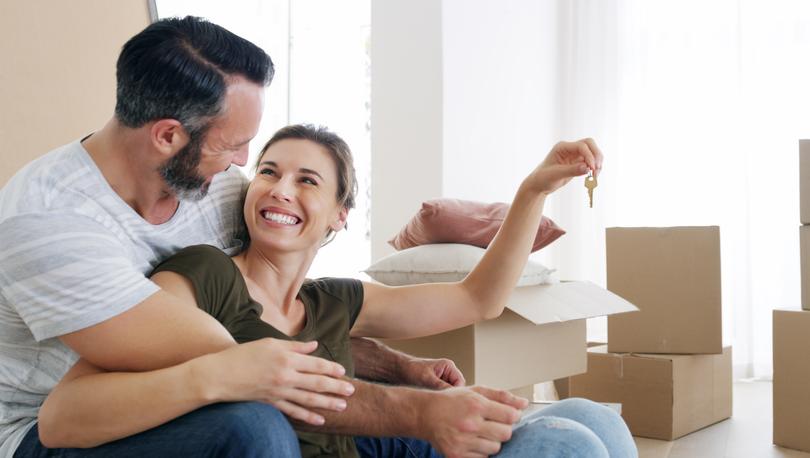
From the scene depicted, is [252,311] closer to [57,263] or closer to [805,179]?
[57,263]

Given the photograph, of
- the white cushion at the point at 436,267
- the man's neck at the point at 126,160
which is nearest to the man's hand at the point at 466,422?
the man's neck at the point at 126,160

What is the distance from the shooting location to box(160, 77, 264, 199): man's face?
124cm

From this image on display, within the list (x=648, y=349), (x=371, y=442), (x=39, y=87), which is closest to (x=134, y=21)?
(x=39, y=87)

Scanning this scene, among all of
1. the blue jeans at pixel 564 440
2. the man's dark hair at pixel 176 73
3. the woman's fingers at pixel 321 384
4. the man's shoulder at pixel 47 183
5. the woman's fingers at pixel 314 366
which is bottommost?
the blue jeans at pixel 564 440

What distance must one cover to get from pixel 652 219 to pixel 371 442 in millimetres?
3054

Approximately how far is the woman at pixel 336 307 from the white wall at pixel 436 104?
1827mm

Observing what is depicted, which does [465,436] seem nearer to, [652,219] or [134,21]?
[134,21]

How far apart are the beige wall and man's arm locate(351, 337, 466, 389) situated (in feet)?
2.15

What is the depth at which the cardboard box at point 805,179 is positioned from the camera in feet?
8.32

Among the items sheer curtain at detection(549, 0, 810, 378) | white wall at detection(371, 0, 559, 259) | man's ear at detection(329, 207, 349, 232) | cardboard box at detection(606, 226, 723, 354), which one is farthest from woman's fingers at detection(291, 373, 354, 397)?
sheer curtain at detection(549, 0, 810, 378)

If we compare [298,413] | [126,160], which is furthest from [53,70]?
[298,413]

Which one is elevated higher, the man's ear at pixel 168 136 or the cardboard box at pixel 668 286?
the man's ear at pixel 168 136

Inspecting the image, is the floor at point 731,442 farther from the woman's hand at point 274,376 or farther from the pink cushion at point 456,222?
the woman's hand at point 274,376

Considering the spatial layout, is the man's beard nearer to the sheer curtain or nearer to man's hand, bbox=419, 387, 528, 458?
man's hand, bbox=419, 387, 528, 458
